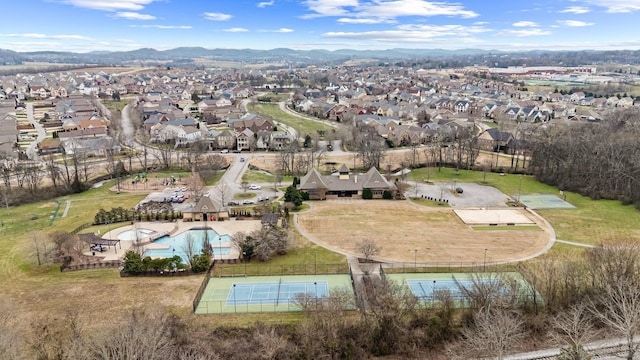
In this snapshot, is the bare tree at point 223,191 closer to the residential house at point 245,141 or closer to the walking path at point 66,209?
the walking path at point 66,209

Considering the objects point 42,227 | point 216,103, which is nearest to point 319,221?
point 42,227

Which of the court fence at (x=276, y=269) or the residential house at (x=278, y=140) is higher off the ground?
the residential house at (x=278, y=140)

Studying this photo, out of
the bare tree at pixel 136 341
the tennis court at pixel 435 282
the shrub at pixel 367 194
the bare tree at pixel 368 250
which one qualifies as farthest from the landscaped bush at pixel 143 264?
the shrub at pixel 367 194

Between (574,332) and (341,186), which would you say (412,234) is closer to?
(341,186)

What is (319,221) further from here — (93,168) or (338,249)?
(93,168)

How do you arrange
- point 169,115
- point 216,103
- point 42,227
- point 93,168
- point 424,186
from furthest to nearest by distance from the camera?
point 216,103 < point 169,115 < point 93,168 < point 424,186 < point 42,227

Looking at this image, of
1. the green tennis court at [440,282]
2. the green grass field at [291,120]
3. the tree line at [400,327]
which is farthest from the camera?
the green grass field at [291,120]
